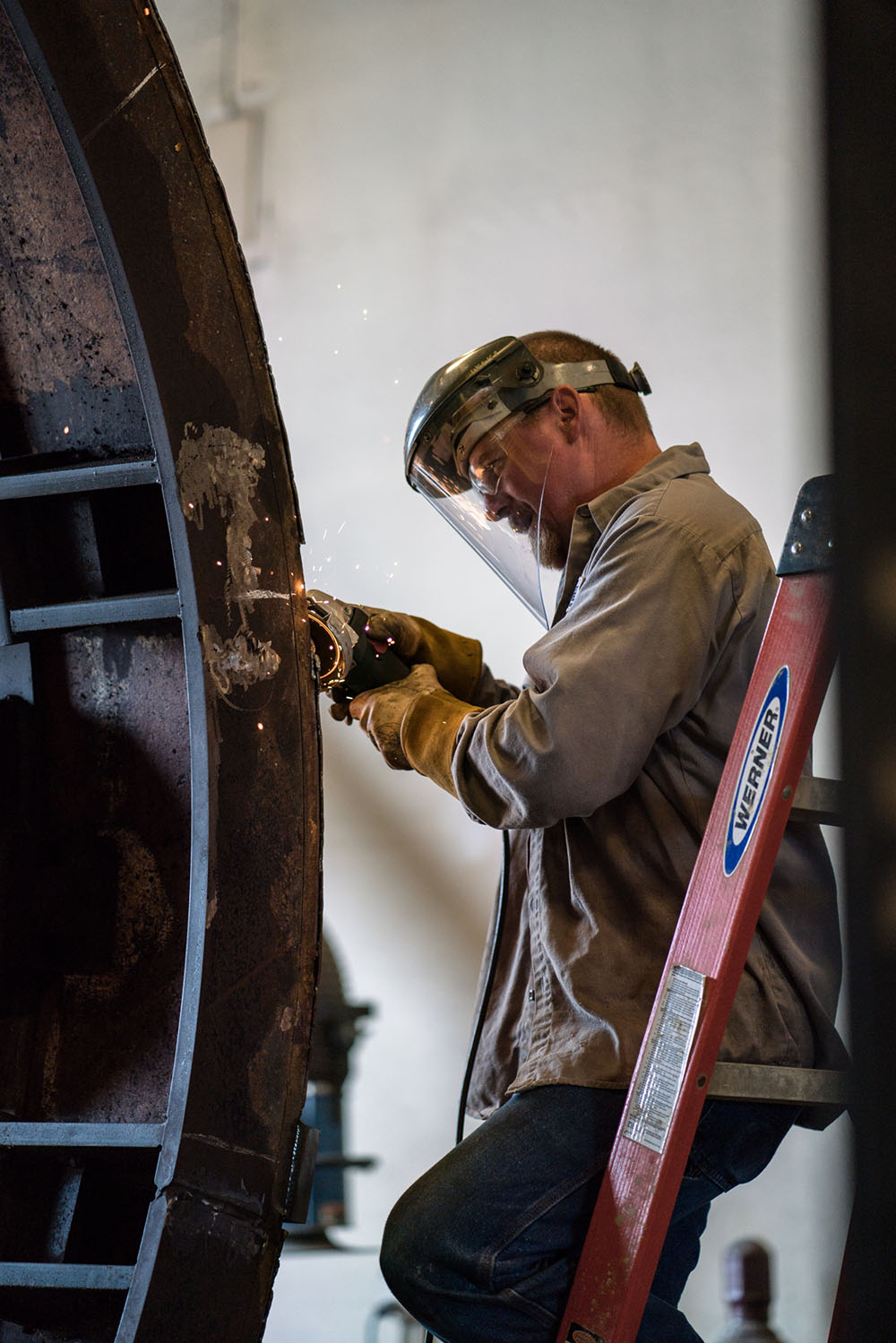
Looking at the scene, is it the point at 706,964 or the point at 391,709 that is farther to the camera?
the point at 391,709

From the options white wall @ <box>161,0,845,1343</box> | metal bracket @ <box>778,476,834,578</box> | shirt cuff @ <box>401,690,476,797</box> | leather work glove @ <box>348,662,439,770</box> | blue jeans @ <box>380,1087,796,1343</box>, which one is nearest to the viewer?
metal bracket @ <box>778,476,834,578</box>

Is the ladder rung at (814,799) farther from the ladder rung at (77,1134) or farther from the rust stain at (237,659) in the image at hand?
the ladder rung at (77,1134)

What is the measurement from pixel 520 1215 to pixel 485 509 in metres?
1.19

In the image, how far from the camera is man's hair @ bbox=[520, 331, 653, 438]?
2.05 metres

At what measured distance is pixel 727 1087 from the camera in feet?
4.65

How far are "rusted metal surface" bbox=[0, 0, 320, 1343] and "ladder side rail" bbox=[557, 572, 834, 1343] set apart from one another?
0.40m

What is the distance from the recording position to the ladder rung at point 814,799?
1.42 meters

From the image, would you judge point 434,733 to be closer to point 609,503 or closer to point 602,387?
point 609,503

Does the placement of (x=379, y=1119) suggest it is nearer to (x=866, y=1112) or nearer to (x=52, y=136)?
(x=52, y=136)

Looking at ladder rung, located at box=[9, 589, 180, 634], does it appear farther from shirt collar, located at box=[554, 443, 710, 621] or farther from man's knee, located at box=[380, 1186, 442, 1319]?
man's knee, located at box=[380, 1186, 442, 1319]

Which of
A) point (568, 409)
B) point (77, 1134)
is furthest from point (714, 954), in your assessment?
point (568, 409)

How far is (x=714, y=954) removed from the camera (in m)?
1.37

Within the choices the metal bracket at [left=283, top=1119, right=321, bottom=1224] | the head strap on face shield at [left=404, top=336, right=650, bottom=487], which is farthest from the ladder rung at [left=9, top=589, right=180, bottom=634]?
the metal bracket at [left=283, top=1119, right=321, bottom=1224]

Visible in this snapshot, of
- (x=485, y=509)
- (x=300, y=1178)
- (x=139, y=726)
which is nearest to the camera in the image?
(x=300, y=1178)
